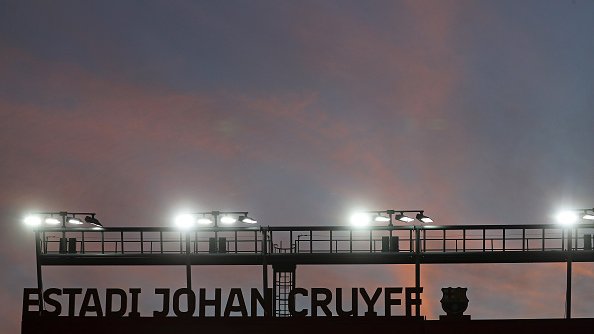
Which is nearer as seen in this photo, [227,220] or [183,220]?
[183,220]

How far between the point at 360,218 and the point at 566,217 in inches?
358

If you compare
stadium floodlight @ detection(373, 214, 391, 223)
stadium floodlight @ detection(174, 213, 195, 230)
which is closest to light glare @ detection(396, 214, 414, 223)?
stadium floodlight @ detection(373, 214, 391, 223)

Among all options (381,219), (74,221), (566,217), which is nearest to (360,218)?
(381,219)

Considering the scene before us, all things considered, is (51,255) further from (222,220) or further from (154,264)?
(222,220)

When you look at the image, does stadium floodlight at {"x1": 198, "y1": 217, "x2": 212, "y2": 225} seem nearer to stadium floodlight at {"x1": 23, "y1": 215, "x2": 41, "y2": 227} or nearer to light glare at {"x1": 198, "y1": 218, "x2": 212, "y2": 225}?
light glare at {"x1": 198, "y1": 218, "x2": 212, "y2": 225}

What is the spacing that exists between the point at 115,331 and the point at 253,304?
547cm

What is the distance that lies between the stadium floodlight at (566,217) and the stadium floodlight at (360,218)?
825cm

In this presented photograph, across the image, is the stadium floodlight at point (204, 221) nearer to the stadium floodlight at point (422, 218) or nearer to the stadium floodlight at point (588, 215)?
the stadium floodlight at point (422, 218)

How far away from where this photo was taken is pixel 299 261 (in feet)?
150

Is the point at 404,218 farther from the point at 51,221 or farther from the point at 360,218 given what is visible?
the point at 51,221

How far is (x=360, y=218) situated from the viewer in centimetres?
3841

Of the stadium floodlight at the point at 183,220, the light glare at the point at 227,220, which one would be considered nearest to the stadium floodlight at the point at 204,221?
the stadium floodlight at the point at 183,220

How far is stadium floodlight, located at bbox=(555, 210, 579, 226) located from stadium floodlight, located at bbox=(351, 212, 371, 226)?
27.1 feet

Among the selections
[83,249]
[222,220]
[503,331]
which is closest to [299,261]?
[222,220]
